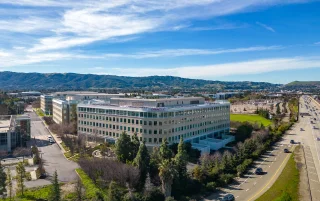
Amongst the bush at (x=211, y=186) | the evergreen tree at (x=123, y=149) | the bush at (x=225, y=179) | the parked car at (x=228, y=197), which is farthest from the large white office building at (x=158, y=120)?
the parked car at (x=228, y=197)

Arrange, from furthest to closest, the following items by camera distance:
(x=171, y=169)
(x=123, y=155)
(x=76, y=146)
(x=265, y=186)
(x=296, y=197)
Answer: (x=76, y=146)
(x=123, y=155)
(x=265, y=186)
(x=296, y=197)
(x=171, y=169)

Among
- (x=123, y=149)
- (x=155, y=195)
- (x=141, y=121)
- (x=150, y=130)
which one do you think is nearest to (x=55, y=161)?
(x=123, y=149)

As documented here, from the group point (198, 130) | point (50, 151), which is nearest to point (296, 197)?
point (198, 130)

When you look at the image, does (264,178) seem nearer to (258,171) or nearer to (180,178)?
(258,171)

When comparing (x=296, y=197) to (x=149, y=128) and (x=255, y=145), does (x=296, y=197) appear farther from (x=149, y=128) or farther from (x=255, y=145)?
(x=149, y=128)

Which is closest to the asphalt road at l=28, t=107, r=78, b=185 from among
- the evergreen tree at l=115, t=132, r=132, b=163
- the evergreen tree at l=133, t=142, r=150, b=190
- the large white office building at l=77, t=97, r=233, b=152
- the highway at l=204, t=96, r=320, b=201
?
the evergreen tree at l=115, t=132, r=132, b=163

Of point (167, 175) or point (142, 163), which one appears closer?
point (167, 175)

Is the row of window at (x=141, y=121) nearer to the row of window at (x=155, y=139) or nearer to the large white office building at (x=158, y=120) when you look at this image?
the large white office building at (x=158, y=120)
